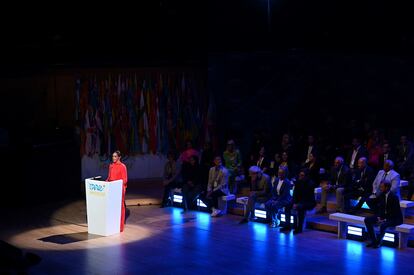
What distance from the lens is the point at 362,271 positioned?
10258 mm

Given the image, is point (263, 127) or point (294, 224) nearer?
point (294, 224)

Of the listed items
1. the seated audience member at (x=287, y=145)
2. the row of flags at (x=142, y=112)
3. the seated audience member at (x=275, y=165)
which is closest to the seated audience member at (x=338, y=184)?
the seated audience member at (x=275, y=165)

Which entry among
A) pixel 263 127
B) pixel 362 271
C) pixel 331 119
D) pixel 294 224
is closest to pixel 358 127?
pixel 331 119

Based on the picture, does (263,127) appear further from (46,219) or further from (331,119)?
(46,219)

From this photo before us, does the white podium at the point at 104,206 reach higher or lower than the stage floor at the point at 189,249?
higher

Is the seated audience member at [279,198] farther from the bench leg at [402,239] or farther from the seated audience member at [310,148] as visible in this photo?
the bench leg at [402,239]

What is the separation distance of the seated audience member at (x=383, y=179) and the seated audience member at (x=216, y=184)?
2.94 metres

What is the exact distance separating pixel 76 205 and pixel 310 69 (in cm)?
629

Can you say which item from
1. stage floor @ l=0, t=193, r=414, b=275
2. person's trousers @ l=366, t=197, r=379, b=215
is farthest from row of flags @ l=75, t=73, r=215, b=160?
person's trousers @ l=366, t=197, r=379, b=215

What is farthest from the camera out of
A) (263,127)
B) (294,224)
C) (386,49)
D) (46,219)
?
(263,127)

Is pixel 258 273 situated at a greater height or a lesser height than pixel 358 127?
lesser

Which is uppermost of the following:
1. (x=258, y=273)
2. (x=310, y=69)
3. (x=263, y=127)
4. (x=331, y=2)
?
(x=331, y=2)

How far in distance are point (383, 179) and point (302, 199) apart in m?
1.42

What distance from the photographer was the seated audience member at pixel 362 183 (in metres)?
12.9
